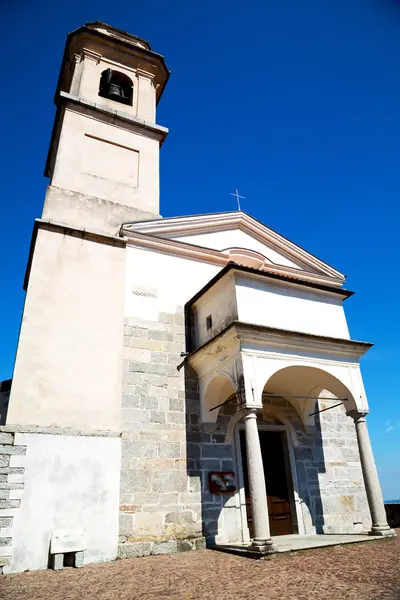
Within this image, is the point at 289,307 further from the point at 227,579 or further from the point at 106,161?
the point at 106,161

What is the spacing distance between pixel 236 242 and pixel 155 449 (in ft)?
20.5

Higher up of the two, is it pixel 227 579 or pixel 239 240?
pixel 239 240

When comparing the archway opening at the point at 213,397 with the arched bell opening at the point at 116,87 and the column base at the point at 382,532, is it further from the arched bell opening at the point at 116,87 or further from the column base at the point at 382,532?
the arched bell opening at the point at 116,87

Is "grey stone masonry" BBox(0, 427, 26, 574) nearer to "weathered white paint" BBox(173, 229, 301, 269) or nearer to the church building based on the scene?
the church building

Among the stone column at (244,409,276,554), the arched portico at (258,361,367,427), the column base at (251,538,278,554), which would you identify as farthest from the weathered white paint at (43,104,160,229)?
the column base at (251,538,278,554)

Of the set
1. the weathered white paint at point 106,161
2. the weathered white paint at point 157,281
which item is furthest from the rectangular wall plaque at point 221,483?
the weathered white paint at point 106,161

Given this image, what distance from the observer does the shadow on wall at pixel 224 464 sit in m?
8.25

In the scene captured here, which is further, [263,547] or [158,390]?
[158,390]

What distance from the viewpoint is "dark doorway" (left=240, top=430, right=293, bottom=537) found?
916 cm

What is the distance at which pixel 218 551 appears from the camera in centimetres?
742

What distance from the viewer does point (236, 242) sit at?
1189cm

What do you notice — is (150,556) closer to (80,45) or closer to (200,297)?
(200,297)

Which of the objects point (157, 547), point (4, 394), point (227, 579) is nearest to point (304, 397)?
point (157, 547)

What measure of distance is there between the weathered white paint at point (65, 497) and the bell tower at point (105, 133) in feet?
16.8
